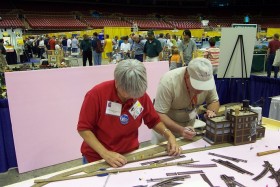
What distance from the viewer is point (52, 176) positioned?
142 cm

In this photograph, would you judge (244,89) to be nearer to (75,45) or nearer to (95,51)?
(95,51)

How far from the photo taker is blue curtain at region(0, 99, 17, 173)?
2.95 m

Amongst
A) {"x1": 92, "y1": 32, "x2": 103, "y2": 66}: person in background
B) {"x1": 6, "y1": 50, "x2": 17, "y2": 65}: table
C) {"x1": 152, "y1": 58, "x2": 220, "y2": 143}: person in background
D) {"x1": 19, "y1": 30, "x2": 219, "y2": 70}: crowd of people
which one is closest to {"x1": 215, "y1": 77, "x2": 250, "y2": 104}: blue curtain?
{"x1": 19, "y1": 30, "x2": 219, "y2": 70}: crowd of people

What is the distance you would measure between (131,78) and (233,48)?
364 cm

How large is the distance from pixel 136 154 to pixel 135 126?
18 cm

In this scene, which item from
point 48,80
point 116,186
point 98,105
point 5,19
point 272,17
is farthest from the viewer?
point 272,17

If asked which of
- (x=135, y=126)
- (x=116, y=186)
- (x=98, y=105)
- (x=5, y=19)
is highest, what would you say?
(x=5, y=19)

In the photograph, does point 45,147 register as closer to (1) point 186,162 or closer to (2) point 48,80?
(2) point 48,80

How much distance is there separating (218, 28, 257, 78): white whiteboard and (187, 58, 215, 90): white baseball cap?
9.51ft

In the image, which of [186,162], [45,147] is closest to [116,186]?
[186,162]

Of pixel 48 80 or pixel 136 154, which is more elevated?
pixel 48 80

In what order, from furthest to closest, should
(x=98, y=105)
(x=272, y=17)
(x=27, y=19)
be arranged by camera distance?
(x=272, y=17), (x=27, y=19), (x=98, y=105)

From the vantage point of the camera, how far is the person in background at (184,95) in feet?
6.16

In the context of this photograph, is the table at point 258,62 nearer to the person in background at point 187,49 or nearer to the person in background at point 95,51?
the person in background at point 187,49
